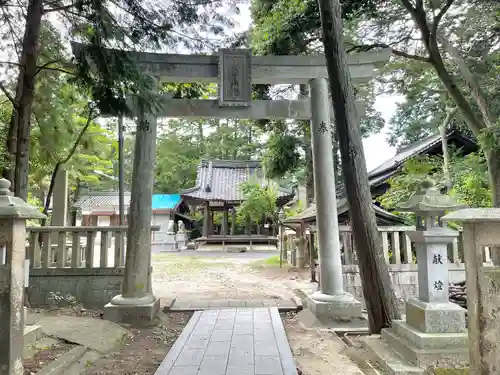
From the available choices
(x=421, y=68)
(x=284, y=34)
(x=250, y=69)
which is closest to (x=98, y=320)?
(x=250, y=69)

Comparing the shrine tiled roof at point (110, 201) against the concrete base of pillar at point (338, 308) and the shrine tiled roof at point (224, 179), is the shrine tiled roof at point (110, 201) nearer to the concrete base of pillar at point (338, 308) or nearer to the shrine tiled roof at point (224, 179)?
the shrine tiled roof at point (224, 179)

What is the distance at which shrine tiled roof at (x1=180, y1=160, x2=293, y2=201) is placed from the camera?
23.6 meters

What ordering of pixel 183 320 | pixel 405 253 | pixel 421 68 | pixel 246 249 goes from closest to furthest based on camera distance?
pixel 183 320
pixel 405 253
pixel 421 68
pixel 246 249

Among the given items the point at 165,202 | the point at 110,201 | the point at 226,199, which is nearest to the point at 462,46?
the point at 226,199

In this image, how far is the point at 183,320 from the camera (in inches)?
252

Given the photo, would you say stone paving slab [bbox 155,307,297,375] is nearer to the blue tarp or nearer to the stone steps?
the stone steps

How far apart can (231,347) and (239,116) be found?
13.3 feet

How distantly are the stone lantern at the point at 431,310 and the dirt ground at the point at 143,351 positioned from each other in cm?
259

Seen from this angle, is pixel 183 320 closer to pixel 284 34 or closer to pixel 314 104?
pixel 314 104

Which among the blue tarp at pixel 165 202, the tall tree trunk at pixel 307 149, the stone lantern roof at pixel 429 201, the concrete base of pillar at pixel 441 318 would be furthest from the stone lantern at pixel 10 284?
the blue tarp at pixel 165 202

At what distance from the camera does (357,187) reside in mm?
4688

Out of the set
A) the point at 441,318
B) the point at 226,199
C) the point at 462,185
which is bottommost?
the point at 441,318

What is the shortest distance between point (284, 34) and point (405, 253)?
17.3 feet

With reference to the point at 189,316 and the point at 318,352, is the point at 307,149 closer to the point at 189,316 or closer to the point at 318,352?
the point at 189,316
